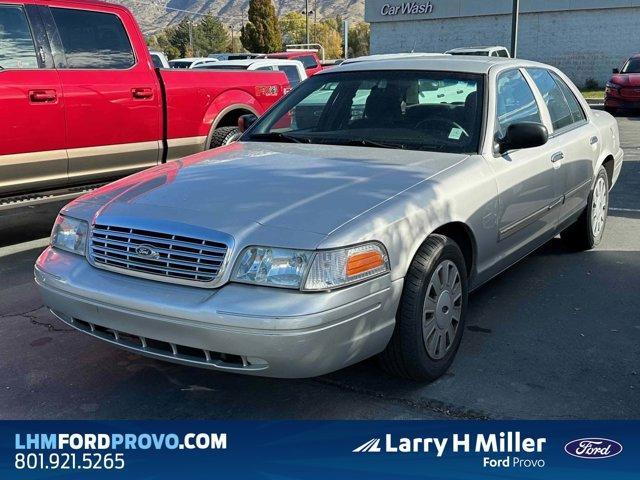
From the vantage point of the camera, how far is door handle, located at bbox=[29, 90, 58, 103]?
19.8 feet

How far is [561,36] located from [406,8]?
794 cm

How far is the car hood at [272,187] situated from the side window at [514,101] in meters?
0.63

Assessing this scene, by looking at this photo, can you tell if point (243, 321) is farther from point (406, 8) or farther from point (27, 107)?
point (406, 8)

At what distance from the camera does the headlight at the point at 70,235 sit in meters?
3.57

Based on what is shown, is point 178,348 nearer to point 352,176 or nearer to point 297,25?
point 352,176

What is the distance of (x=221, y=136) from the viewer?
7.64 metres

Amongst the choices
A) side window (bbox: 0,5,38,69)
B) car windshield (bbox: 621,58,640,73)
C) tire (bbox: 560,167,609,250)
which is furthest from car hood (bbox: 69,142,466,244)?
car windshield (bbox: 621,58,640,73)

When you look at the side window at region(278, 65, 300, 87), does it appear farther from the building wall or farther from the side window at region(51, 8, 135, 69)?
the building wall

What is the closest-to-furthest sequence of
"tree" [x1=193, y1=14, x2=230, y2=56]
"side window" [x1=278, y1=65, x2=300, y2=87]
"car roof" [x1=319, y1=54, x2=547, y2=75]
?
"car roof" [x1=319, y1=54, x2=547, y2=75] → "side window" [x1=278, y1=65, x2=300, y2=87] → "tree" [x1=193, y1=14, x2=230, y2=56]

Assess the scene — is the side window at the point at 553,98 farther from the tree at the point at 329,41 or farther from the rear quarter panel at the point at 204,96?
the tree at the point at 329,41

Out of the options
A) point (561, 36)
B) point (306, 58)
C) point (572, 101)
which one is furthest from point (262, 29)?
point (572, 101)

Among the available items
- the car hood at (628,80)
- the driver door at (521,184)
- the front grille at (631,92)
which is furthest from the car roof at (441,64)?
the car hood at (628,80)

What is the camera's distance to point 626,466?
2885mm

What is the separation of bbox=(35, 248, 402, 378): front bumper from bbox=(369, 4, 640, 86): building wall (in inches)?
1252
